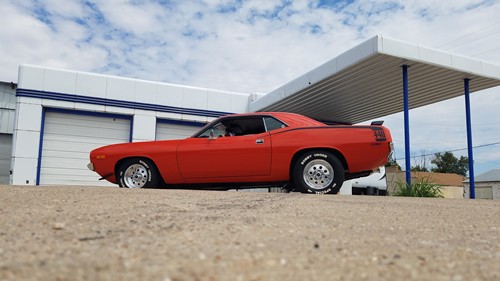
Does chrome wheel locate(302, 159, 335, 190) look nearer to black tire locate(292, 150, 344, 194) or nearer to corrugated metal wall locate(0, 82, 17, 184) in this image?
black tire locate(292, 150, 344, 194)

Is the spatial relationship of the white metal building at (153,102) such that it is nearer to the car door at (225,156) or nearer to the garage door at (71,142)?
the garage door at (71,142)

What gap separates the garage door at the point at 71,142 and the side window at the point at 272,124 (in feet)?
32.3

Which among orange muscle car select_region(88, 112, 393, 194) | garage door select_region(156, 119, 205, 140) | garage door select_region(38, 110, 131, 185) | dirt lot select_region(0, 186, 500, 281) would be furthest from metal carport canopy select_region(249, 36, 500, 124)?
dirt lot select_region(0, 186, 500, 281)

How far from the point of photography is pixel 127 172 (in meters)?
6.91

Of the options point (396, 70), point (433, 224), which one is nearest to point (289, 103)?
point (396, 70)

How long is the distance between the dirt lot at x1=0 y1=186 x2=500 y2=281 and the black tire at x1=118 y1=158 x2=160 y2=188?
10.3ft

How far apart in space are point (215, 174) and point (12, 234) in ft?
14.3

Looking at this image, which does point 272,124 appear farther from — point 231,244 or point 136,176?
point 231,244

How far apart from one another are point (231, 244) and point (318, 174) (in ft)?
13.7

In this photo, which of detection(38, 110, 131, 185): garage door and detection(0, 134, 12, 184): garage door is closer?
detection(38, 110, 131, 185): garage door

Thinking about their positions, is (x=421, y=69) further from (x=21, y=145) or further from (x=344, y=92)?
(x=21, y=145)

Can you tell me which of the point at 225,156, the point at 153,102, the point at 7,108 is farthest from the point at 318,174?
the point at 7,108

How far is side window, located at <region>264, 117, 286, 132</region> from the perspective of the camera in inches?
253

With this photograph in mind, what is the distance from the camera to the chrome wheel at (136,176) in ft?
22.4
